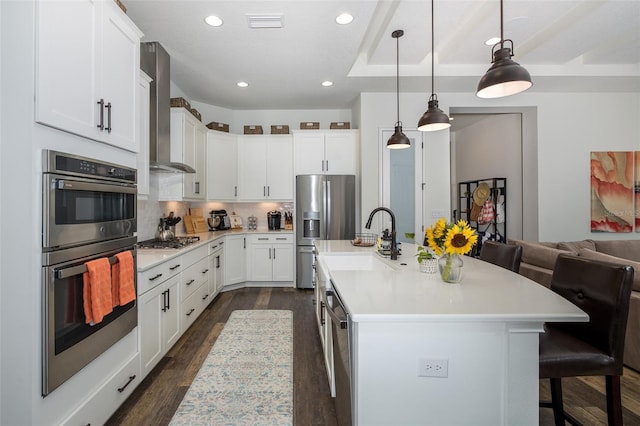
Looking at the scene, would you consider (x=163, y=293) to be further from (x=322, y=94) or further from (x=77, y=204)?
(x=322, y=94)

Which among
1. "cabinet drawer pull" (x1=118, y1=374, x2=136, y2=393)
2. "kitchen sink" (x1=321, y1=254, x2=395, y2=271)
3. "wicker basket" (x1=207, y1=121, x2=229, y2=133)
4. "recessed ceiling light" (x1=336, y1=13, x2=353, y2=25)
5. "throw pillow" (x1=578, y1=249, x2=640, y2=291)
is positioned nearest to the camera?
"cabinet drawer pull" (x1=118, y1=374, x2=136, y2=393)

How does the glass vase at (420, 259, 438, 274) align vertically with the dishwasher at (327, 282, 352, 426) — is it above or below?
above

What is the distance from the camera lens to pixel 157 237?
3459mm

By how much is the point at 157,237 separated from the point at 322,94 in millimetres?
2996

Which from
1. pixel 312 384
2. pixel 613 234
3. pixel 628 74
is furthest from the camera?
pixel 613 234

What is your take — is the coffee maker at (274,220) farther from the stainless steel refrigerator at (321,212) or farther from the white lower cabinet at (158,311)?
the white lower cabinet at (158,311)

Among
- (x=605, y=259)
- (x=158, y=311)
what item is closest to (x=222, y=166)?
(x=158, y=311)

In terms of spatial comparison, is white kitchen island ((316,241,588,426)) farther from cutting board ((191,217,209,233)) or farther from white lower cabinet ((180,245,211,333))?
cutting board ((191,217,209,233))

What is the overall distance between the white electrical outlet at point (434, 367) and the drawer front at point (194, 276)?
2350mm

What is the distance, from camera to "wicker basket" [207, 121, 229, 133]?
4473 mm

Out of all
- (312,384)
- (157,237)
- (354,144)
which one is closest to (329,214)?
(354,144)

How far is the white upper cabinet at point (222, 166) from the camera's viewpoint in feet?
14.4

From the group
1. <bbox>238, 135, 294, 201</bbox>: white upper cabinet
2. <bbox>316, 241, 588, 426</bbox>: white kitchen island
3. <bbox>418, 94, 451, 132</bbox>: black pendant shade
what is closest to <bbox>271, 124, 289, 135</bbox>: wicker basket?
<bbox>238, 135, 294, 201</bbox>: white upper cabinet

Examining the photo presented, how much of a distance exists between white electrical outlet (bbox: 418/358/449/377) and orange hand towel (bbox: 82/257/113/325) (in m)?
1.53
